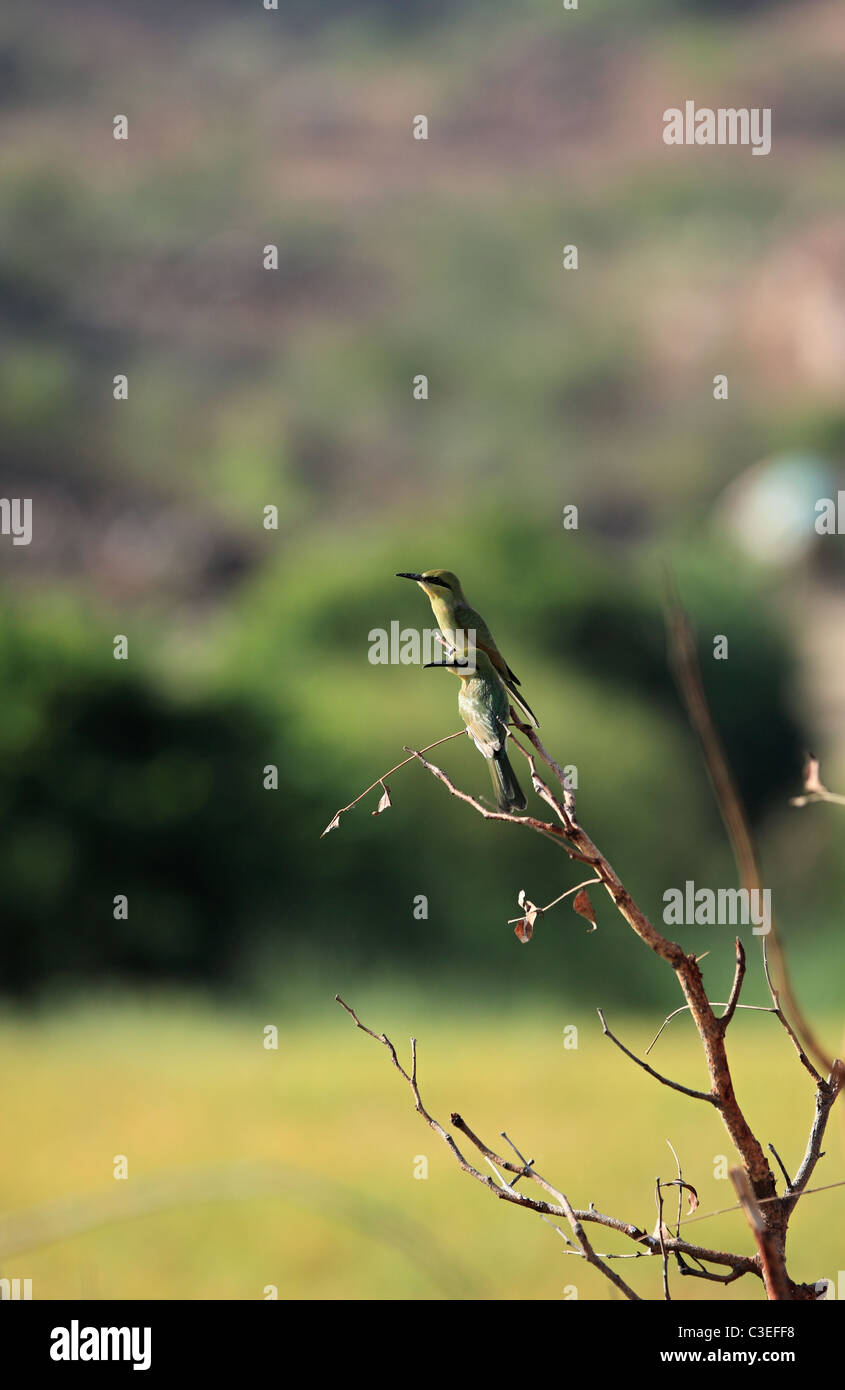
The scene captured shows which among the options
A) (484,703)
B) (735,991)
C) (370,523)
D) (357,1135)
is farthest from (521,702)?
(370,523)

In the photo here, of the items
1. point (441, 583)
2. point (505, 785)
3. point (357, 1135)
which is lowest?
point (357, 1135)

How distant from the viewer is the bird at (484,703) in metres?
0.63

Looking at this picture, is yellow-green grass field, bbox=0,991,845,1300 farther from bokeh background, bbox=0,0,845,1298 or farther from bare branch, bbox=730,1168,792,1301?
bare branch, bbox=730,1168,792,1301

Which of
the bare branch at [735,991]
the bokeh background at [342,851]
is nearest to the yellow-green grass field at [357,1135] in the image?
the bokeh background at [342,851]

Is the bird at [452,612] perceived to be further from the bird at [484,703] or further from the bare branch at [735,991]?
the bare branch at [735,991]

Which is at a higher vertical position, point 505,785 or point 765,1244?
point 505,785

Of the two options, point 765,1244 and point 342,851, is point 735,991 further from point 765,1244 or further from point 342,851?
point 342,851

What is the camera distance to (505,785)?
66cm

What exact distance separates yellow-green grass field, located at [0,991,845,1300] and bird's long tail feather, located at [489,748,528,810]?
121 centimetres

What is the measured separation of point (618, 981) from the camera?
3.56m

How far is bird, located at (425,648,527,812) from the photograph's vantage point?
25.0 inches

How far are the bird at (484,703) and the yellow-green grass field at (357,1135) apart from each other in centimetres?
123

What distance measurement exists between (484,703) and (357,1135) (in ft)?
7.55

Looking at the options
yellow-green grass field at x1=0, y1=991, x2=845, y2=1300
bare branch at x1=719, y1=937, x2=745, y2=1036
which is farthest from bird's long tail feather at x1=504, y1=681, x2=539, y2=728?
yellow-green grass field at x1=0, y1=991, x2=845, y2=1300
